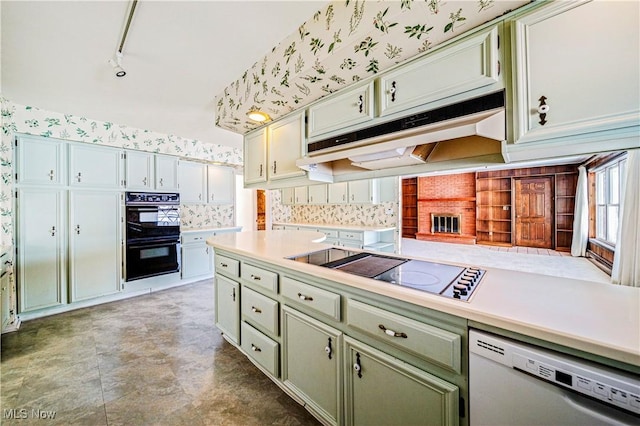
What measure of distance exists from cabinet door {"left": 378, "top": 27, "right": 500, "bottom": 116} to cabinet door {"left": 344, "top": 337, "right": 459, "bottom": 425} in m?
1.28

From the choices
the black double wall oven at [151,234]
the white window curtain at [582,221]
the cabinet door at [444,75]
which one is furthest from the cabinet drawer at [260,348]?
the white window curtain at [582,221]

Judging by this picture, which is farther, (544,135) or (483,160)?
(483,160)

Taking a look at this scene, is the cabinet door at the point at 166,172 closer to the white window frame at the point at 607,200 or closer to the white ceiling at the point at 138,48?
the white ceiling at the point at 138,48

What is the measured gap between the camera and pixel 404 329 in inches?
41.8

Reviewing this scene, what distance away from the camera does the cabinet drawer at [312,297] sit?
134 cm

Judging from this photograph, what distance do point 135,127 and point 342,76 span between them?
3434 millimetres

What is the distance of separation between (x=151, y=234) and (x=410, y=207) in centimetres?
830

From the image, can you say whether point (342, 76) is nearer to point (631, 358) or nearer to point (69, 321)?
point (631, 358)

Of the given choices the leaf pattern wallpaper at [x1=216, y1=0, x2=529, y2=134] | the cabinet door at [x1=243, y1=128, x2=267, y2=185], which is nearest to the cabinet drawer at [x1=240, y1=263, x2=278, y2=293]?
the cabinet door at [x1=243, y1=128, x2=267, y2=185]

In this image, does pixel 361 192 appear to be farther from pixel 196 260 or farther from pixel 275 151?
pixel 196 260

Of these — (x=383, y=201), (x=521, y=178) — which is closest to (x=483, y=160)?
(x=383, y=201)

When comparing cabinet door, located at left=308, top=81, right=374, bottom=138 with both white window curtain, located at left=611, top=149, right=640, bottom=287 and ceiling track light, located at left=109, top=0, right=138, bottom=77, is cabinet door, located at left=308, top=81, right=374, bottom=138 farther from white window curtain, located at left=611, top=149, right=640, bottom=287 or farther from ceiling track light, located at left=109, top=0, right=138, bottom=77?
white window curtain, located at left=611, top=149, right=640, bottom=287

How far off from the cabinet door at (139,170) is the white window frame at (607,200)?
709cm

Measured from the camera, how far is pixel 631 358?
0.63 metres
